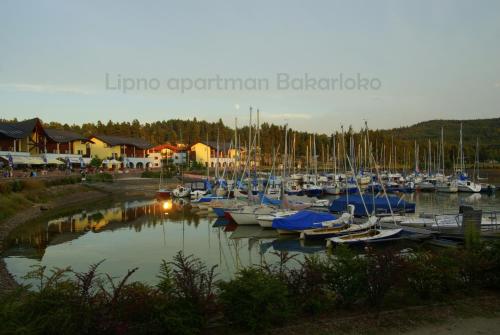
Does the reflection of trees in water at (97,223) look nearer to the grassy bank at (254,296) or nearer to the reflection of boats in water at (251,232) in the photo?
the reflection of boats in water at (251,232)

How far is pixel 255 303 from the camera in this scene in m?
8.52

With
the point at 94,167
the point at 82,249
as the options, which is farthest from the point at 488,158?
the point at 82,249

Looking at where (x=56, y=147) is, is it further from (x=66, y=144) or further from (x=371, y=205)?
(x=371, y=205)

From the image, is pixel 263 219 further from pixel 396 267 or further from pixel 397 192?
pixel 397 192

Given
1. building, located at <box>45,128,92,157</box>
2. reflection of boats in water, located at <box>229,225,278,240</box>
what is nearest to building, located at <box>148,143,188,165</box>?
building, located at <box>45,128,92,157</box>

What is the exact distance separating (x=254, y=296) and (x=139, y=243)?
2159 cm

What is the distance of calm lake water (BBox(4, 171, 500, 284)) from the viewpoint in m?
22.4

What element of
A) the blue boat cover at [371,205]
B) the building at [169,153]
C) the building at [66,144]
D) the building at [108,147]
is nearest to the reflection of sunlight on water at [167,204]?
the blue boat cover at [371,205]

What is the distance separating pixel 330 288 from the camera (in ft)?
33.1

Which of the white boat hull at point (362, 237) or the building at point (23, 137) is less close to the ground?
the building at point (23, 137)

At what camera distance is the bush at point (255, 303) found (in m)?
8.50

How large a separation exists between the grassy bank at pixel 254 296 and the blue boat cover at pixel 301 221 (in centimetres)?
1651

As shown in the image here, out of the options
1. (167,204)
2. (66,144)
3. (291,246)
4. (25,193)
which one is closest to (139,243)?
(291,246)

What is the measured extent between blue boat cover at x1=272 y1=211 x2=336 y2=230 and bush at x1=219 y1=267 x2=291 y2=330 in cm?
1948
